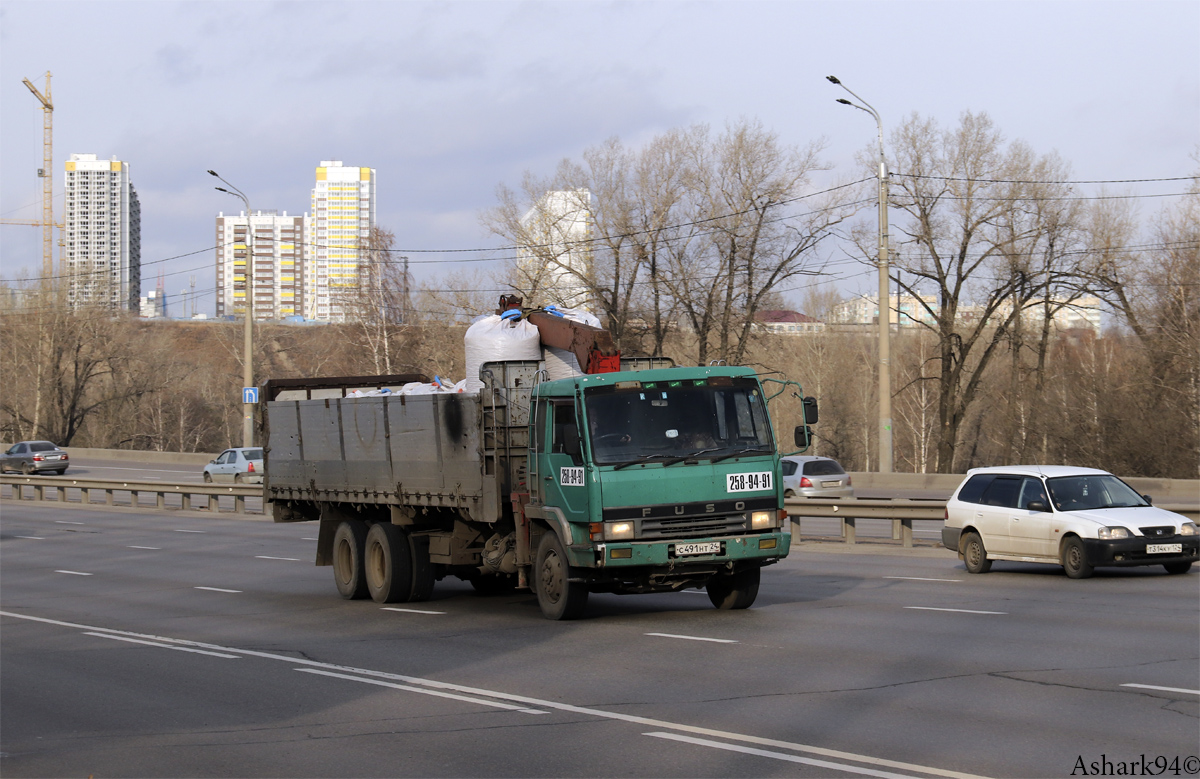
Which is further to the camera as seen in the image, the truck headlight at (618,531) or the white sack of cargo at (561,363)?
the white sack of cargo at (561,363)

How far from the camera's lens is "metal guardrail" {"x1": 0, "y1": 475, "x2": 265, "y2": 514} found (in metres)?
35.1

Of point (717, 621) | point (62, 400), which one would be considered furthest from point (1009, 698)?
point (62, 400)

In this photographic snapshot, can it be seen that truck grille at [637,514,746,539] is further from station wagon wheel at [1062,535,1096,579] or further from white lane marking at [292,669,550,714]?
station wagon wheel at [1062,535,1096,579]

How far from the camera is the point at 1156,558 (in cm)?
1511

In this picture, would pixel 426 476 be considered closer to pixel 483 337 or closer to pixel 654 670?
pixel 483 337

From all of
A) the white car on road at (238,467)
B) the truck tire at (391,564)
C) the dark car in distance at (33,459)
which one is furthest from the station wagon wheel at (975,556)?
the dark car in distance at (33,459)

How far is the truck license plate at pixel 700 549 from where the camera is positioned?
11.4 m

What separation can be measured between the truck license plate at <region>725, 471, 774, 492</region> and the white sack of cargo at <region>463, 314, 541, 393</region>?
2954mm

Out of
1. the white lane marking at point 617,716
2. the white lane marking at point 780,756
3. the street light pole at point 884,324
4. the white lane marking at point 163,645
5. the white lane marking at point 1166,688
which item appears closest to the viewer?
the white lane marking at point 780,756

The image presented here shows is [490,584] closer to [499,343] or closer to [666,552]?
[499,343]

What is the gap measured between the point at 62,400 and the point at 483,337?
2593 inches

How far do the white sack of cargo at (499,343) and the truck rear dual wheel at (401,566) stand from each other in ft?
7.79

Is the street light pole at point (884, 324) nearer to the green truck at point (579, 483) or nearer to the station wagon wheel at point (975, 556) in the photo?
the station wagon wheel at point (975, 556)

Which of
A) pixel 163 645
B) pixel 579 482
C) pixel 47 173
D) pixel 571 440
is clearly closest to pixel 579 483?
pixel 579 482
